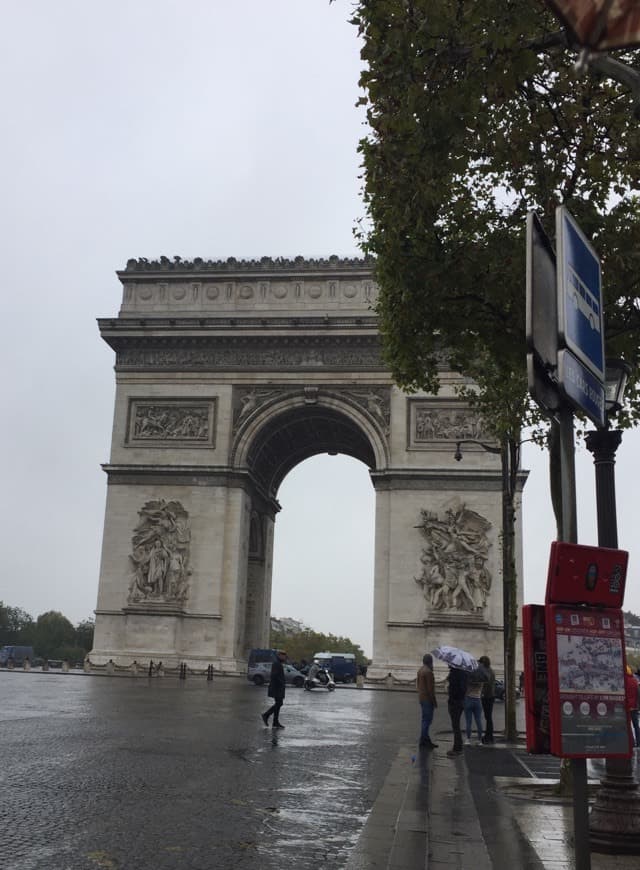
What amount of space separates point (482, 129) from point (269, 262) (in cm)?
3269

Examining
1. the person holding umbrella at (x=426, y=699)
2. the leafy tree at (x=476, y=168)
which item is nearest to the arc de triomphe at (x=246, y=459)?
the person holding umbrella at (x=426, y=699)

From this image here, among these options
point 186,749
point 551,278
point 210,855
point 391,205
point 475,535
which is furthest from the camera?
point 475,535

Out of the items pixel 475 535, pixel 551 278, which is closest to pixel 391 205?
pixel 551 278

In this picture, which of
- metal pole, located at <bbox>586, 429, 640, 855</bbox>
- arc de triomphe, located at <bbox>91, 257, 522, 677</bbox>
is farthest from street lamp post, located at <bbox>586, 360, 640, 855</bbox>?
arc de triomphe, located at <bbox>91, 257, 522, 677</bbox>

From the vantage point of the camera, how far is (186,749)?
12219mm

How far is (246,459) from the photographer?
38250mm

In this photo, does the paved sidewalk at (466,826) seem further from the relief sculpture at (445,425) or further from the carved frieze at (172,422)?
the carved frieze at (172,422)

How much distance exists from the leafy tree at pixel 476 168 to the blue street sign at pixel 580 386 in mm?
3316

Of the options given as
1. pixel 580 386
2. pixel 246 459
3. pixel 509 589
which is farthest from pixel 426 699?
pixel 246 459

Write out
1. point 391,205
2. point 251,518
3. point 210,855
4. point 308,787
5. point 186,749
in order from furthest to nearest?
point 251,518 → point 186,749 → point 391,205 → point 308,787 → point 210,855

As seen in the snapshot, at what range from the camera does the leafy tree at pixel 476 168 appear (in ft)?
25.4

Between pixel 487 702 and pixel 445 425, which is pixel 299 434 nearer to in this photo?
pixel 445 425

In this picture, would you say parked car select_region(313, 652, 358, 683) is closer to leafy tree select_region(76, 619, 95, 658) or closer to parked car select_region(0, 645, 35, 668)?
parked car select_region(0, 645, 35, 668)

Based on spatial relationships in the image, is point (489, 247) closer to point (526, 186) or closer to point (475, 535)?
point (526, 186)
